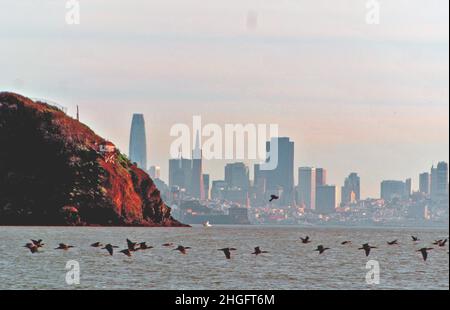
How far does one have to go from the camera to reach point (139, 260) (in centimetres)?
9606

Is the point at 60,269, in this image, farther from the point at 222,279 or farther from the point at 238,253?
the point at 238,253

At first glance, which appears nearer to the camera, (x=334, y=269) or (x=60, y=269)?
(x=60, y=269)

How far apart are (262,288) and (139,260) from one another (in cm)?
2475

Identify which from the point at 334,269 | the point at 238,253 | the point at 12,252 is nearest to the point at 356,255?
the point at 238,253
